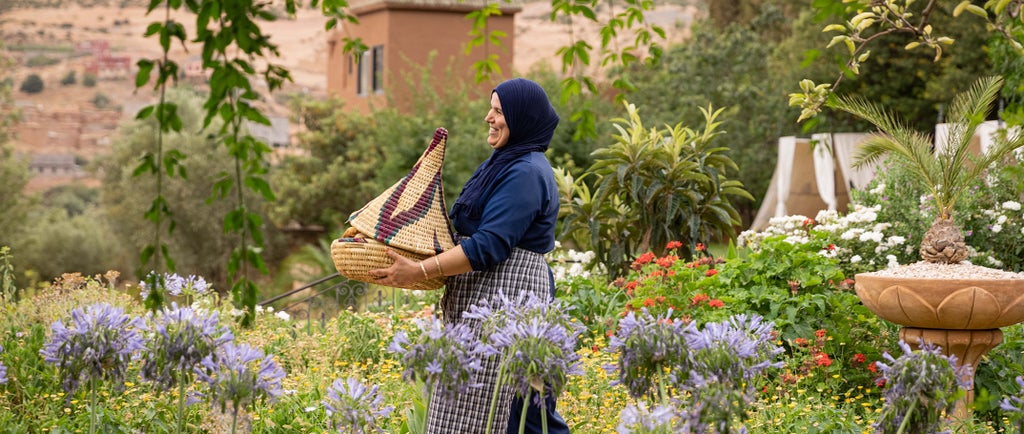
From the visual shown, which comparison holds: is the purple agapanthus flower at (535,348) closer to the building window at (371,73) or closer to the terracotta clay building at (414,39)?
the terracotta clay building at (414,39)

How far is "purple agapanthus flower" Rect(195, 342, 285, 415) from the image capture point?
2.49 meters

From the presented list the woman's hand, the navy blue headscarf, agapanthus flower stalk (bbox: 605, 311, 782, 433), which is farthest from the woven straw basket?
agapanthus flower stalk (bbox: 605, 311, 782, 433)

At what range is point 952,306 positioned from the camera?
Result: 15.9 ft

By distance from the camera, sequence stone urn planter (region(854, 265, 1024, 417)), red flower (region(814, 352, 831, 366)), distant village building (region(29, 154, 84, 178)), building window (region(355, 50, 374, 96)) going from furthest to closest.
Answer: distant village building (region(29, 154, 84, 178)) → building window (region(355, 50, 374, 96)) → red flower (region(814, 352, 831, 366)) → stone urn planter (region(854, 265, 1024, 417))

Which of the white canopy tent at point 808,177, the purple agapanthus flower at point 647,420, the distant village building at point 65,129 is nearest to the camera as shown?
the purple agapanthus flower at point 647,420

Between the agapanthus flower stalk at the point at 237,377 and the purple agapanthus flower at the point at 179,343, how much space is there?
0.03m

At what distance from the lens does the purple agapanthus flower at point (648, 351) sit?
8.41 feet

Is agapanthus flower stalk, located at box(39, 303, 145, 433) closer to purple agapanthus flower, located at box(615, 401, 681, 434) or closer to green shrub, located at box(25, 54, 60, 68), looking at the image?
purple agapanthus flower, located at box(615, 401, 681, 434)

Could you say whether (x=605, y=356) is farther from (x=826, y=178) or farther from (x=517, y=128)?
(x=826, y=178)

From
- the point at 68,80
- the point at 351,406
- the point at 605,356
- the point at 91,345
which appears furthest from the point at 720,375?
the point at 68,80

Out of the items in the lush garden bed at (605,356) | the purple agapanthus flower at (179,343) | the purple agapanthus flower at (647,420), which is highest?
the purple agapanthus flower at (179,343)

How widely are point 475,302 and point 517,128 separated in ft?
1.98

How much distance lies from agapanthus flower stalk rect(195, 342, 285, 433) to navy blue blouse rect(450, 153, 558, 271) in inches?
36.9

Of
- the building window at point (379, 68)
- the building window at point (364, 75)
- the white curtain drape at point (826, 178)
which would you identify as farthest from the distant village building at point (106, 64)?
the white curtain drape at point (826, 178)
